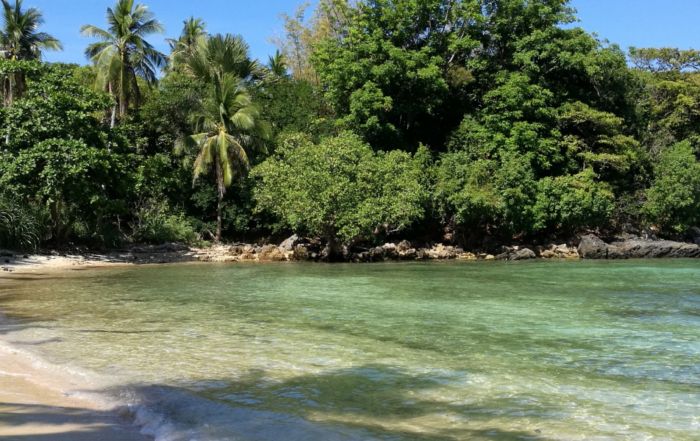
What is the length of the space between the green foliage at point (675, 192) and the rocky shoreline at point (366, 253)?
1.96 metres

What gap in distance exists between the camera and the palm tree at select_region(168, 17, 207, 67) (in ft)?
114

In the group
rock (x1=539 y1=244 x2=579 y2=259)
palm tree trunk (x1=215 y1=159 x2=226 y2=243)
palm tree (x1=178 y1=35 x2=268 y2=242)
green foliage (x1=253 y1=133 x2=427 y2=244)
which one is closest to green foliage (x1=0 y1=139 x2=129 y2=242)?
palm tree (x1=178 y1=35 x2=268 y2=242)

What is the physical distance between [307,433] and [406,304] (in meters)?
8.11

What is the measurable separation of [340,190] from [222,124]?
7933mm

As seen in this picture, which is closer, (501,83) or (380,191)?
(380,191)

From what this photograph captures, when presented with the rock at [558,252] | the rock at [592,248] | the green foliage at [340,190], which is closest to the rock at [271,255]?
the green foliage at [340,190]

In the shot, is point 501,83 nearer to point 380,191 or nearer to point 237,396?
point 380,191

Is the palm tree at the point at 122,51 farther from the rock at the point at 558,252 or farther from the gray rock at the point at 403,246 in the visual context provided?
the rock at the point at 558,252

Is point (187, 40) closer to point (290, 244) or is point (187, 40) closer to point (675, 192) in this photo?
point (290, 244)

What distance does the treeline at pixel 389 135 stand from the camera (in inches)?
989

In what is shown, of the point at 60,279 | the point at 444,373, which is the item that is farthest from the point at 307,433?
the point at 60,279

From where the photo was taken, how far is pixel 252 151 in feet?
100

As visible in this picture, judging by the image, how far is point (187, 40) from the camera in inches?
1527

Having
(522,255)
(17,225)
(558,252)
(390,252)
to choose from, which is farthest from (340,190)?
(558,252)
